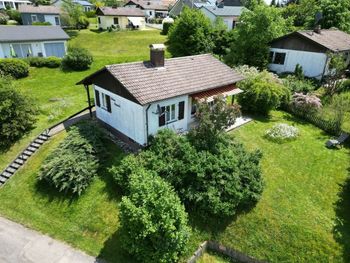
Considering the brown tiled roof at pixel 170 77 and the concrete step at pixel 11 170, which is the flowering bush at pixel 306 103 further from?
the concrete step at pixel 11 170

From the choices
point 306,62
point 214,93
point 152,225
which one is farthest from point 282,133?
point 306,62

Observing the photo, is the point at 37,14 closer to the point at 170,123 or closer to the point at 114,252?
the point at 170,123

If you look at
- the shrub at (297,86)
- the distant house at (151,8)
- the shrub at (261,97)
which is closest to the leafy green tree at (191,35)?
the shrub at (297,86)

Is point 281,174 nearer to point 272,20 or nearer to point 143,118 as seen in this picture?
point 143,118

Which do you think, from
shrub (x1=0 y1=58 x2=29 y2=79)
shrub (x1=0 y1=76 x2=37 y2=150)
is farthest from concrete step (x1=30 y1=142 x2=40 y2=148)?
shrub (x1=0 y1=58 x2=29 y2=79)

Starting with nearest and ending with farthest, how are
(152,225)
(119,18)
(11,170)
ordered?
(152,225) → (11,170) → (119,18)

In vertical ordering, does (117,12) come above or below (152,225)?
above
